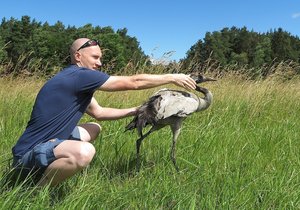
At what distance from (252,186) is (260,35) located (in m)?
73.9

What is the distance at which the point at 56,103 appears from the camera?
3359 mm

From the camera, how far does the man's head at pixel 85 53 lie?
361cm

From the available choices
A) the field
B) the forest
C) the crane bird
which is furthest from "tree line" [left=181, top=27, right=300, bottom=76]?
the crane bird

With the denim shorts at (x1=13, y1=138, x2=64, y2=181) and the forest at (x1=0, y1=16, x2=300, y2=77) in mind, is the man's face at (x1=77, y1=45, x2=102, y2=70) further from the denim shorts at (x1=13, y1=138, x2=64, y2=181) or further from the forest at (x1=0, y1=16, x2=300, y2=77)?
the forest at (x1=0, y1=16, x2=300, y2=77)

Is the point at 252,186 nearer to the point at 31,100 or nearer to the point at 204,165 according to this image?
the point at 204,165

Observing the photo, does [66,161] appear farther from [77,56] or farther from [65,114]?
[77,56]

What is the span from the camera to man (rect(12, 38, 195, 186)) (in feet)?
10.4

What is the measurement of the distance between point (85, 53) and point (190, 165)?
4.67 feet

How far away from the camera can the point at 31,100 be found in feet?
21.6

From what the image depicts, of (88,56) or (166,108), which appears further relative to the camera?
(166,108)

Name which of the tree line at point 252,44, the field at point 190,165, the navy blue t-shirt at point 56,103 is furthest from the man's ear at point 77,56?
the tree line at point 252,44

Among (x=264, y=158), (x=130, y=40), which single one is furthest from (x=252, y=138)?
(x=130, y=40)

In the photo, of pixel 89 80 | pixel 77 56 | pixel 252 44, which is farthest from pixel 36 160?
pixel 252 44

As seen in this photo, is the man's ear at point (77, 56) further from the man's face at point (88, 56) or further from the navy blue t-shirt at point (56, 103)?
the navy blue t-shirt at point (56, 103)
